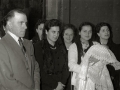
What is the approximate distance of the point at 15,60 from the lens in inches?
117

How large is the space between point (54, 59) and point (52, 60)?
0.04m

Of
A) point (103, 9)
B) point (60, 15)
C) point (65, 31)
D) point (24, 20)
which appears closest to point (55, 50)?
point (65, 31)

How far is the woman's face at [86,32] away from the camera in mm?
4156

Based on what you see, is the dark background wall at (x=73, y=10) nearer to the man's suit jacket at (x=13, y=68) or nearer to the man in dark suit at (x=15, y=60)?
the man in dark suit at (x=15, y=60)

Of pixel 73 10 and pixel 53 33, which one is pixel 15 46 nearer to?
pixel 53 33

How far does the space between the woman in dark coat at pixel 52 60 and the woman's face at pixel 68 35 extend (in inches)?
26.9

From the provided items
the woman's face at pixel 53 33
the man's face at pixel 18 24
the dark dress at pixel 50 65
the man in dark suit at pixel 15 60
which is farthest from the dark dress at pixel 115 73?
the man's face at pixel 18 24

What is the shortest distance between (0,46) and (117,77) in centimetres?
244

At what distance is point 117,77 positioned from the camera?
4.56m

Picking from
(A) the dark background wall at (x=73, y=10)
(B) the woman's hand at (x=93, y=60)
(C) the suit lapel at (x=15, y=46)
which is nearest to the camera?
(C) the suit lapel at (x=15, y=46)

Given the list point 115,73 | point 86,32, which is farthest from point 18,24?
point 115,73

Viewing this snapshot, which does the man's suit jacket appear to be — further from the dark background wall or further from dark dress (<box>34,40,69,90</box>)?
the dark background wall

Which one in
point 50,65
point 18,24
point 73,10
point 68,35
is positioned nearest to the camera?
A: point 18,24

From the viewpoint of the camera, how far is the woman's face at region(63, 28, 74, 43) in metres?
4.82
